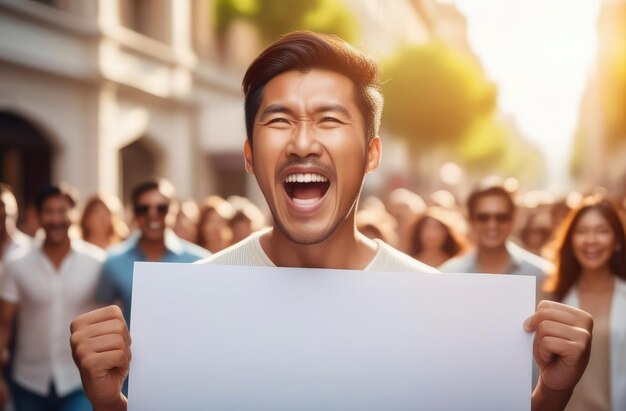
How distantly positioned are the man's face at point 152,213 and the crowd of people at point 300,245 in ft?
0.03

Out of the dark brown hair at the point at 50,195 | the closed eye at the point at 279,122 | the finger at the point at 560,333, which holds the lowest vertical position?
the finger at the point at 560,333

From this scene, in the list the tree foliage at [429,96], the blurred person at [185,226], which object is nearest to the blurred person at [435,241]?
the blurred person at [185,226]

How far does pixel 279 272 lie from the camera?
2.03 m

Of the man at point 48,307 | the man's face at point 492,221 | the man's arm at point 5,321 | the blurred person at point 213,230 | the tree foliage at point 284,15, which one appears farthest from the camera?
the tree foliage at point 284,15

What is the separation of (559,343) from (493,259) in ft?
12.7

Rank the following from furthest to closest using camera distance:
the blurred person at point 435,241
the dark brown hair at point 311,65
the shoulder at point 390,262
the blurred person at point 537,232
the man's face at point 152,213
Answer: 1. the blurred person at point 537,232
2. the blurred person at point 435,241
3. the man's face at point 152,213
4. the shoulder at point 390,262
5. the dark brown hair at point 311,65

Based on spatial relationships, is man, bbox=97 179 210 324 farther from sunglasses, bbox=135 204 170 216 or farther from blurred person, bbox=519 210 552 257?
blurred person, bbox=519 210 552 257

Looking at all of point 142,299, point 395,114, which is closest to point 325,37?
point 142,299

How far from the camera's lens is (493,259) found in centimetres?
576

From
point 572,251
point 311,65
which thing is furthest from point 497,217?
Result: point 311,65

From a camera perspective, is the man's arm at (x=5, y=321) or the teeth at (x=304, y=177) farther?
the man's arm at (x=5, y=321)

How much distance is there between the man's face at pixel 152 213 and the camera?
549 centimetres

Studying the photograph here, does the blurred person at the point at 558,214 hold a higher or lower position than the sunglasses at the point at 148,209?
higher

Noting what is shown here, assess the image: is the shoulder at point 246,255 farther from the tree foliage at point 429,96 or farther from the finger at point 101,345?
the tree foliage at point 429,96
